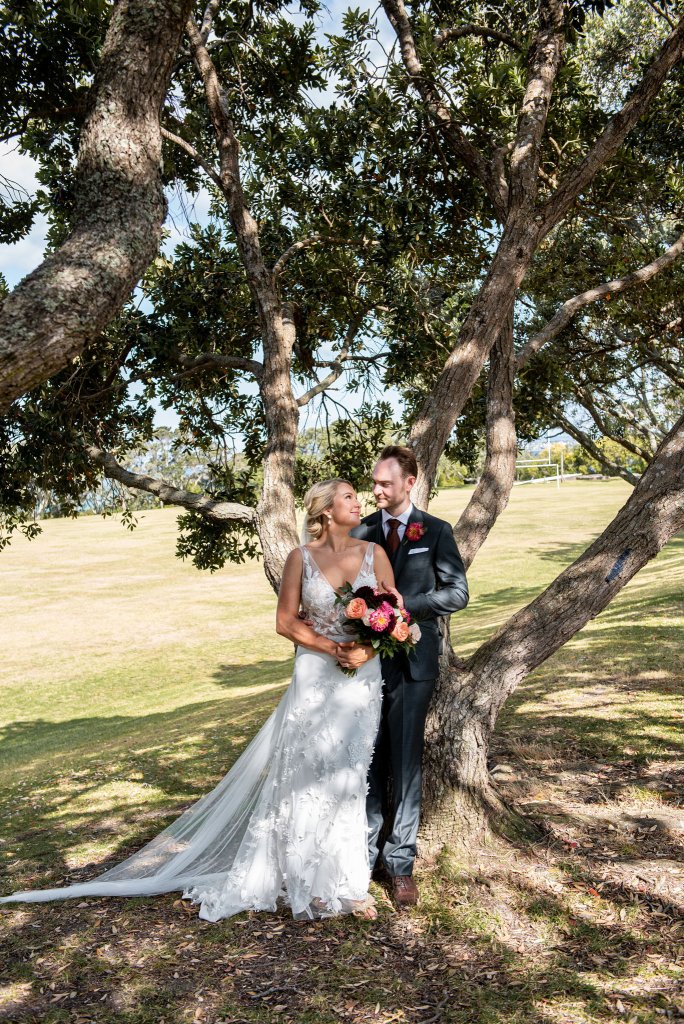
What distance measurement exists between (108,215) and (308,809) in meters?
3.60

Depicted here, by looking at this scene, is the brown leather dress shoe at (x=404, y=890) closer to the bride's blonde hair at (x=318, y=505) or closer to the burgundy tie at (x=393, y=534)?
the burgundy tie at (x=393, y=534)

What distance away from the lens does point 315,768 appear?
5309 millimetres

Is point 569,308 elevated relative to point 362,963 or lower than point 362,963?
elevated

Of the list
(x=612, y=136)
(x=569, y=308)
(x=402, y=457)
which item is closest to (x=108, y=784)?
(x=402, y=457)

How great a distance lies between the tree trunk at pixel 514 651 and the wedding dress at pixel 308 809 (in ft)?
2.01

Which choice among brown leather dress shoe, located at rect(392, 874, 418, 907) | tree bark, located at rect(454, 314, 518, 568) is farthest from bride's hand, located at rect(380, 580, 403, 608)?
brown leather dress shoe, located at rect(392, 874, 418, 907)

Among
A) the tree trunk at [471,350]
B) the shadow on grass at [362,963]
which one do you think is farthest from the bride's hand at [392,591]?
the shadow on grass at [362,963]

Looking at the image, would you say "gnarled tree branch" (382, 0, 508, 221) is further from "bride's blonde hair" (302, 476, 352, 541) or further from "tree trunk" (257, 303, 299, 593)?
"bride's blonde hair" (302, 476, 352, 541)

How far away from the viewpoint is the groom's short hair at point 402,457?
5516 millimetres

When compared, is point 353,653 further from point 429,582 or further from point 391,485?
point 391,485

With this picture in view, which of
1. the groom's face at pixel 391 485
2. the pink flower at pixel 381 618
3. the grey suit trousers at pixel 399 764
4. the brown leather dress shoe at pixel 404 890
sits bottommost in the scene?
the brown leather dress shoe at pixel 404 890

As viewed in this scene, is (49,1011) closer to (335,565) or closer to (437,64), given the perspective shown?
(335,565)

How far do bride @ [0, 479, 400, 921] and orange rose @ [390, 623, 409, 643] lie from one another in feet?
0.96

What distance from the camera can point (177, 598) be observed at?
3681 cm
